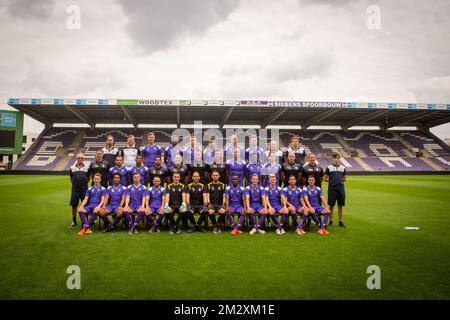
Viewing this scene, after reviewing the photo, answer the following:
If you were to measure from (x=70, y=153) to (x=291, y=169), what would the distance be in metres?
31.5

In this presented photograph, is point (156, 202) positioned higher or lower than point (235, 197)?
lower

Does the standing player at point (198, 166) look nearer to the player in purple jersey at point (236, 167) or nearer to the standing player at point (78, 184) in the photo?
the player in purple jersey at point (236, 167)

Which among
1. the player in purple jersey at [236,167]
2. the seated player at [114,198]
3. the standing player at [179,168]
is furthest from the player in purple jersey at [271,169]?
the seated player at [114,198]

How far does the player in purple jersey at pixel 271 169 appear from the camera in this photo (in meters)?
7.74

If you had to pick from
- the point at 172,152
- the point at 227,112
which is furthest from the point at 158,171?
the point at 227,112

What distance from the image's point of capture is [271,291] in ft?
11.4

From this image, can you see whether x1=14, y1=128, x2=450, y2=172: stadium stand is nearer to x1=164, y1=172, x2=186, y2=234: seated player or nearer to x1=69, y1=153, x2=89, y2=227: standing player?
x1=69, y1=153, x2=89, y2=227: standing player

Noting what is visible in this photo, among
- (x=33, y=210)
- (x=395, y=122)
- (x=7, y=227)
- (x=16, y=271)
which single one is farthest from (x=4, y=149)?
(x=395, y=122)

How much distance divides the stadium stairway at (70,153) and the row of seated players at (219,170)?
2688 cm

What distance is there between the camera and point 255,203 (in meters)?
6.98

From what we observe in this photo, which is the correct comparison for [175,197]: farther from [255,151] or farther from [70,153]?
[70,153]

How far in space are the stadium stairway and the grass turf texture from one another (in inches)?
1028
